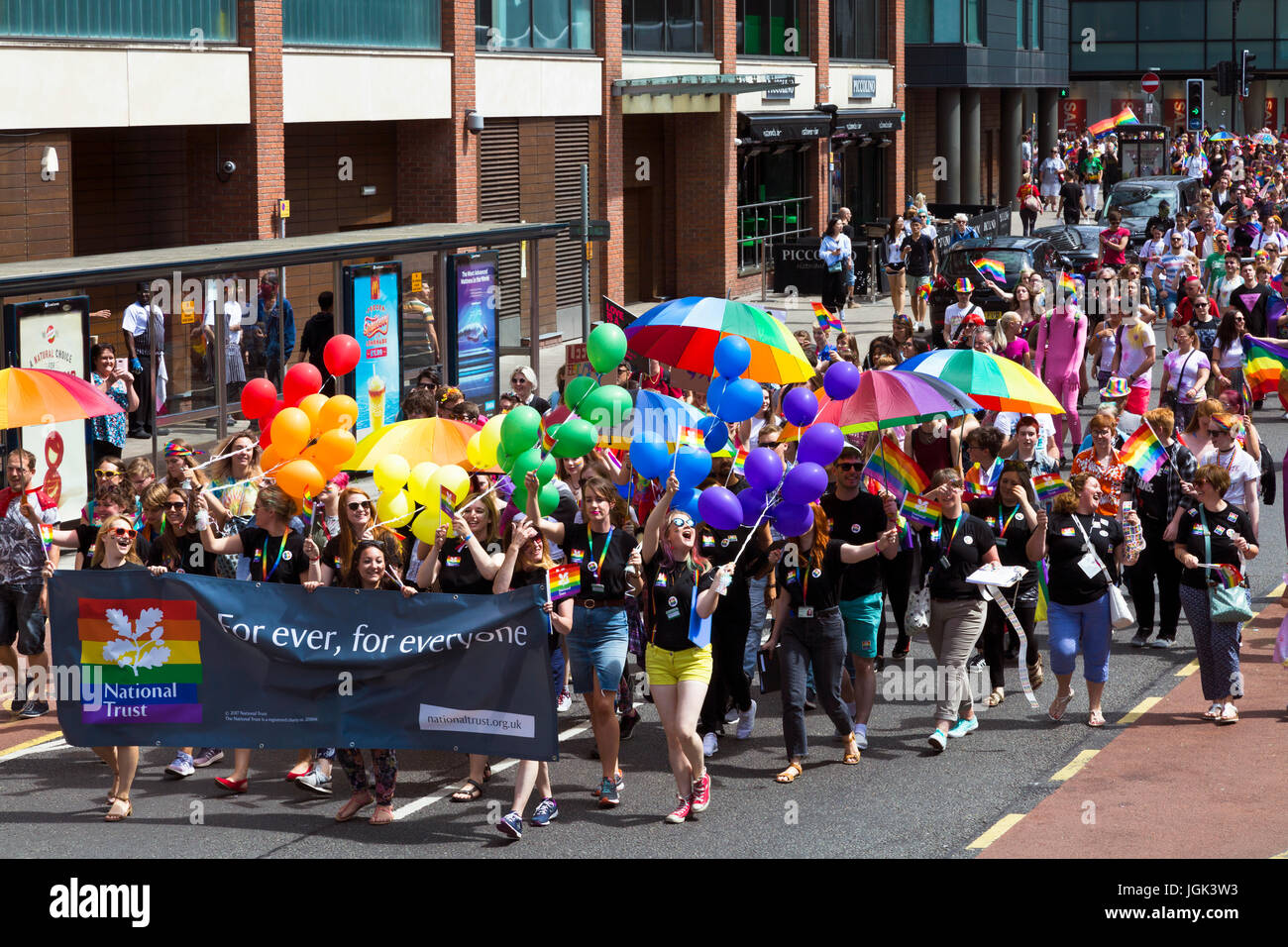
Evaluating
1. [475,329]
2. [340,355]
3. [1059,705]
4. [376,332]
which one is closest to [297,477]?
[340,355]

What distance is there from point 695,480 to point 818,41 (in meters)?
31.9

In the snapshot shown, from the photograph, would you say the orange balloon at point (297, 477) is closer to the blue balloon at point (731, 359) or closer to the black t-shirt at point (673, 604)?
the black t-shirt at point (673, 604)

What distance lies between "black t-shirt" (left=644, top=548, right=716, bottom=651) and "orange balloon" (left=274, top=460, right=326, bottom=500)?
225 cm

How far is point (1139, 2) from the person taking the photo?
7700 cm

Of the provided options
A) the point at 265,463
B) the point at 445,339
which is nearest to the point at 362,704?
the point at 265,463

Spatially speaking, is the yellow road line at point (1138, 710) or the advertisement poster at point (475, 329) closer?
the yellow road line at point (1138, 710)

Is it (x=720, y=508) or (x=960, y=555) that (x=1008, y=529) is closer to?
(x=960, y=555)

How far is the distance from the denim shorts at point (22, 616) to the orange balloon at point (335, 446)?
217cm

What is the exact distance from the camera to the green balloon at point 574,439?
10.2 m

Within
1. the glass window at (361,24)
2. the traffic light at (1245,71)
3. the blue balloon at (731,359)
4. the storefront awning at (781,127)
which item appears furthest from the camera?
the traffic light at (1245,71)

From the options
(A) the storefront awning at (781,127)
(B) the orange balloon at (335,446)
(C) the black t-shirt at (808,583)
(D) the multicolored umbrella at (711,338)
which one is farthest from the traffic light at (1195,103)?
(B) the orange balloon at (335,446)

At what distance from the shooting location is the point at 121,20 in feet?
72.3

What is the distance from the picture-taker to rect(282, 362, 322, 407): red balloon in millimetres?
11883

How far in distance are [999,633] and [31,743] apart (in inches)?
239
